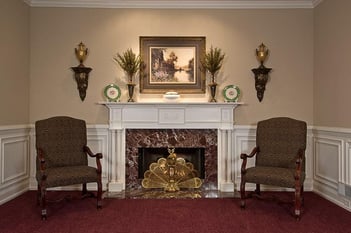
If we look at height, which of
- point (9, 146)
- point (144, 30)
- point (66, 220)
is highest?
point (144, 30)

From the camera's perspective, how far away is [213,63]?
4332mm

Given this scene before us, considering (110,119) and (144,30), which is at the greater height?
(144,30)

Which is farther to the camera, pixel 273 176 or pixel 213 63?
pixel 213 63

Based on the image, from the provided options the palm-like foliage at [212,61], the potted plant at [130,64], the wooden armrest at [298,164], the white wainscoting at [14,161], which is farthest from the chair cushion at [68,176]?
the wooden armrest at [298,164]

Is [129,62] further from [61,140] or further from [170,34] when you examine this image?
[61,140]

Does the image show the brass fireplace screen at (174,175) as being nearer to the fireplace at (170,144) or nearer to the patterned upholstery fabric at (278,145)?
the fireplace at (170,144)

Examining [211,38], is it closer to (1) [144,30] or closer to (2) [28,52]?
(1) [144,30]

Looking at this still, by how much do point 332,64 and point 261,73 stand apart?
3.05ft

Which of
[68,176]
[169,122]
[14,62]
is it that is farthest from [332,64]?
[14,62]

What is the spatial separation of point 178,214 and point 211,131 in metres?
1.49

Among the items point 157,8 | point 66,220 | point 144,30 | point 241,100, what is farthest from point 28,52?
point 241,100

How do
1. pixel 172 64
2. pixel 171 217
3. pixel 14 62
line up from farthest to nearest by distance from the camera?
pixel 172 64, pixel 14 62, pixel 171 217

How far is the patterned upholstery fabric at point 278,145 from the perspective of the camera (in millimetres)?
3667

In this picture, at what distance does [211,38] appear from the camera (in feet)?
14.8
